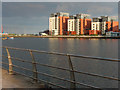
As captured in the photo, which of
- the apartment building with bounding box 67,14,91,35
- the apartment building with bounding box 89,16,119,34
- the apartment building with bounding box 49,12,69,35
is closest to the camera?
the apartment building with bounding box 67,14,91,35

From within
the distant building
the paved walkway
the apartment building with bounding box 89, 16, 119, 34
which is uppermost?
the apartment building with bounding box 89, 16, 119, 34

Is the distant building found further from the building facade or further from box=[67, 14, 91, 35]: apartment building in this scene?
box=[67, 14, 91, 35]: apartment building

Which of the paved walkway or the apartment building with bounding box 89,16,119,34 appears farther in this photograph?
the apartment building with bounding box 89,16,119,34

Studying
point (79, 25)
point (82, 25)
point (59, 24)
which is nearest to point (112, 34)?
point (82, 25)

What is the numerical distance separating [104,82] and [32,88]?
33.5 ft

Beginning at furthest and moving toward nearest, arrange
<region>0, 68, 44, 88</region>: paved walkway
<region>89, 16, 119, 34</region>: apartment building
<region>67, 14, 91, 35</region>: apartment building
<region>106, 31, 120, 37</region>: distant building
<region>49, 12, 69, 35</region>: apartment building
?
<region>49, 12, 69, 35</region>: apartment building < <region>89, 16, 119, 34</region>: apartment building < <region>67, 14, 91, 35</region>: apartment building < <region>106, 31, 120, 37</region>: distant building < <region>0, 68, 44, 88</region>: paved walkway

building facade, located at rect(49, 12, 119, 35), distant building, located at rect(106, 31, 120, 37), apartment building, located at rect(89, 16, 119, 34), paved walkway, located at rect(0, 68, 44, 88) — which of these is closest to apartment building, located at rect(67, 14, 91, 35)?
building facade, located at rect(49, 12, 119, 35)

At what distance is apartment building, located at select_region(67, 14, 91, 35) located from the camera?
175 meters

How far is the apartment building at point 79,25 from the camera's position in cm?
17538

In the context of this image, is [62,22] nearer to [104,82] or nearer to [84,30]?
[84,30]

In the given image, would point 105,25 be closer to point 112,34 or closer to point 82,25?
point 112,34

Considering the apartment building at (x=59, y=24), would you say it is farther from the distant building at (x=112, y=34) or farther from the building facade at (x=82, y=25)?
the distant building at (x=112, y=34)

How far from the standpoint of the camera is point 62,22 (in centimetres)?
18662

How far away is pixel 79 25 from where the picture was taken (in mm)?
176750
